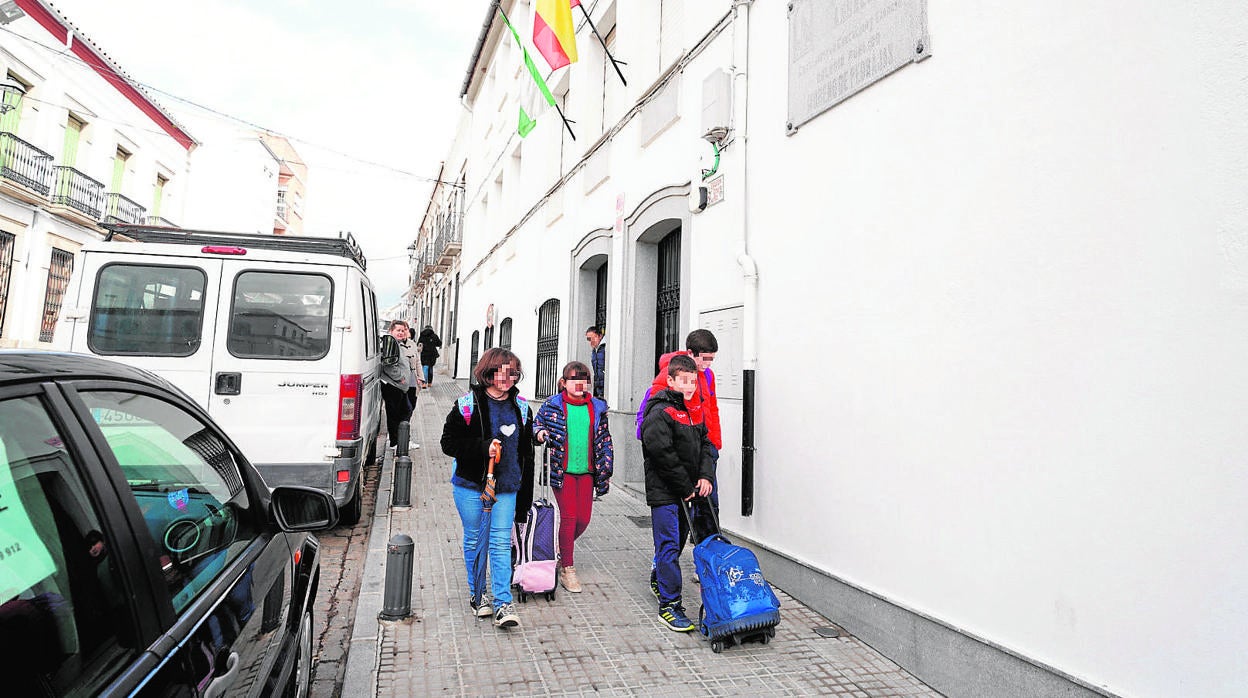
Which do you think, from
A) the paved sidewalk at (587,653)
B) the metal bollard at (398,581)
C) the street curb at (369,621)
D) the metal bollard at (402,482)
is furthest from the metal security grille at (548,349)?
the metal bollard at (398,581)

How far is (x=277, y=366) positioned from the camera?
5.41 meters

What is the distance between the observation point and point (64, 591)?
1.24m

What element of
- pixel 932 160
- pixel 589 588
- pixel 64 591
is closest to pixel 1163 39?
pixel 932 160

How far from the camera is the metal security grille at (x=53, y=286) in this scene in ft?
62.7

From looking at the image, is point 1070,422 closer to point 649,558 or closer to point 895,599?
point 895,599

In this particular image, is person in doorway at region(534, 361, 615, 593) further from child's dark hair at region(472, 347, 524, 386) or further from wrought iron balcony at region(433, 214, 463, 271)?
wrought iron balcony at region(433, 214, 463, 271)

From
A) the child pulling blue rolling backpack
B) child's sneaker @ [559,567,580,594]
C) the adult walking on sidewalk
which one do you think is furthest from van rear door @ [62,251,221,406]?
the child pulling blue rolling backpack

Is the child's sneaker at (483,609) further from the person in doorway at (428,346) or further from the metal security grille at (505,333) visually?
the person in doorway at (428,346)

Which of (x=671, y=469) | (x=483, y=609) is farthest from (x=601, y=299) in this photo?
(x=483, y=609)

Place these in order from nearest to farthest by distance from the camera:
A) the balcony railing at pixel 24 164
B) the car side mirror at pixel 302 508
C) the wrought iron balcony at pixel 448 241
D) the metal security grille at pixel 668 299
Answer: the car side mirror at pixel 302 508 < the metal security grille at pixel 668 299 < the balcony railing at pixel 24 164 < the wrought iron balcony at pixel 448 241

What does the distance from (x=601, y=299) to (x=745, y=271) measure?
4.83 m

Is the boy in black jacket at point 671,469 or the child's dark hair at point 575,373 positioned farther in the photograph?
the child's dark hair at point 575,373

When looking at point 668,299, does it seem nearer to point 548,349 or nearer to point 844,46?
point 844,46

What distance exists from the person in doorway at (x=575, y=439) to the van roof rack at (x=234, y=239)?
264 cm
